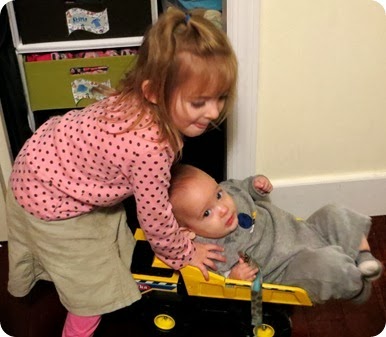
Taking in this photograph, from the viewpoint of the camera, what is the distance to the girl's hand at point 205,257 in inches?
48.2

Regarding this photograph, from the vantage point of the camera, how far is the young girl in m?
1.04

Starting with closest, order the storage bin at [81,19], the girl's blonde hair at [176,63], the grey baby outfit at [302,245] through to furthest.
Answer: the girl's blonde hair at [176,63], the grey baby outfit at [302,245], the storage bin at [81,19]

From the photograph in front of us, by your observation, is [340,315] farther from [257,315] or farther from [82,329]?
[82,329]

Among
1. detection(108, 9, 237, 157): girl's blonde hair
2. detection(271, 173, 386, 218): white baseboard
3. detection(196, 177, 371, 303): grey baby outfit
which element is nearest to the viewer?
detection(108, 9, 237, 157): girl's blonde hair

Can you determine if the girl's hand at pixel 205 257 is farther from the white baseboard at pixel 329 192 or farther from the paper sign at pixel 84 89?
the paper sign at pixel 84 89

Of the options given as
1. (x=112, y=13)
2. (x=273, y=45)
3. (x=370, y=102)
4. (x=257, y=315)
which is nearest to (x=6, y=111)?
(x=112, y=13)

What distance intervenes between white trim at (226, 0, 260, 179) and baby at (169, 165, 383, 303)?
0.60ft

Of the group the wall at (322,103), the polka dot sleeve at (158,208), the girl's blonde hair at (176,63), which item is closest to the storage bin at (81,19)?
the wall at (322,103)

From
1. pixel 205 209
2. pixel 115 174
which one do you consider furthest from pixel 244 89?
pixel 115 174

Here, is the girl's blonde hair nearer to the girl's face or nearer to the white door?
the girl's face

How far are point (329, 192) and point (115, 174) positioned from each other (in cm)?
75

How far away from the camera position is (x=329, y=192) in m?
1.64

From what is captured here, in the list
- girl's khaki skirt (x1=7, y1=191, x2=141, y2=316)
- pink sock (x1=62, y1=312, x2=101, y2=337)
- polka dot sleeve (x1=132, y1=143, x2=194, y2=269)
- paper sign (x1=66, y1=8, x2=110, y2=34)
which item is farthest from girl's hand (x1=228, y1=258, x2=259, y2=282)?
paper sign (x1=66, y1=8, x2=110, y2=34)

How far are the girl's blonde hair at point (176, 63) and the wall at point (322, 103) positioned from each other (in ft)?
1.13
